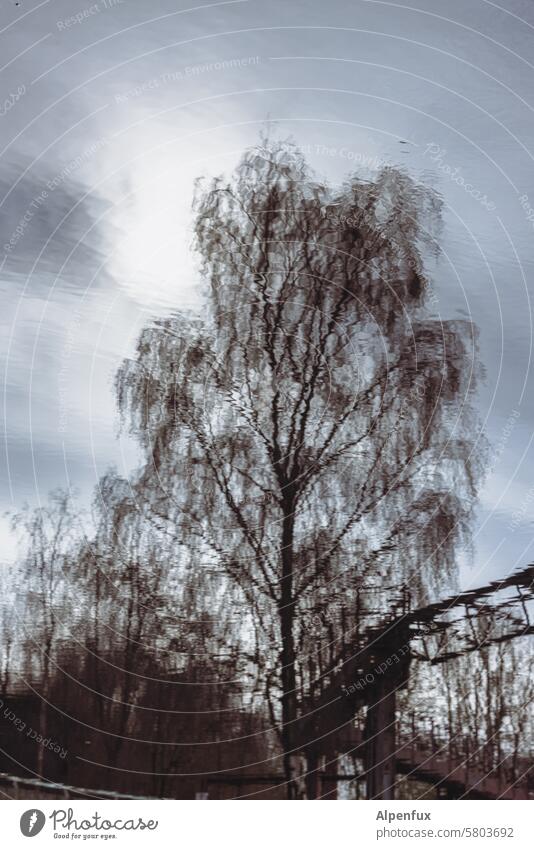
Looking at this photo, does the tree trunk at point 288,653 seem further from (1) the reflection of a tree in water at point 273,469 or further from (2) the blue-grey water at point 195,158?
(2) the blue-grey water at point 195,158

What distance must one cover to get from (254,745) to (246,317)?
1.94 m

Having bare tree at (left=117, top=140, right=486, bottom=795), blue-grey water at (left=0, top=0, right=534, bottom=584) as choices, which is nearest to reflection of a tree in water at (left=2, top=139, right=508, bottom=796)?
bare tree at (left=117, top=140, right=486, bottom=795)

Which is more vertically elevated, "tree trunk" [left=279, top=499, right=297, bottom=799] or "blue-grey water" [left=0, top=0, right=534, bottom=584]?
"blue-grey water" [left=0, top=0, right=534, bottom=584]

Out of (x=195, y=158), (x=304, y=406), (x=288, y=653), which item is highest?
(x=195, y=158)

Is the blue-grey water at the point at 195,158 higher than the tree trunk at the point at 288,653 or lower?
higher

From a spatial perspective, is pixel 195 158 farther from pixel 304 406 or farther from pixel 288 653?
pixel 288 653

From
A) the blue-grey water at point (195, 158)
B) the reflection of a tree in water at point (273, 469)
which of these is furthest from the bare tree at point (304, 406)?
the blue-grey water at point (195, 158)

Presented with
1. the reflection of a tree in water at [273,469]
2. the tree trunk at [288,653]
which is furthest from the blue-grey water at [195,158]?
the tree trunk at [288,653]

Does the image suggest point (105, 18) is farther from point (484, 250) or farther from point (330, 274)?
point (484, 250)

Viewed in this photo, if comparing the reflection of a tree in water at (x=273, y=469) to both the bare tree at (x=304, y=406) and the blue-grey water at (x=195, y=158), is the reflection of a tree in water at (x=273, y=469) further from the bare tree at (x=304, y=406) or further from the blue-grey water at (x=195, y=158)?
the blue-grey water at (x=195, y=158)

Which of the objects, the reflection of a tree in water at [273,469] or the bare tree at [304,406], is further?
the bare tree at [304,406]

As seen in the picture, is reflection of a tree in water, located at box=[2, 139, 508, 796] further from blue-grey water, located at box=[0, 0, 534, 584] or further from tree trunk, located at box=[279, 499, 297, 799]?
blue-grey water, located at box=[0, 0, 534, 584]

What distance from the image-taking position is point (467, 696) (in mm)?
3793

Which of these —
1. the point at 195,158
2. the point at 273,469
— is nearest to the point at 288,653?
the point at 273,469
